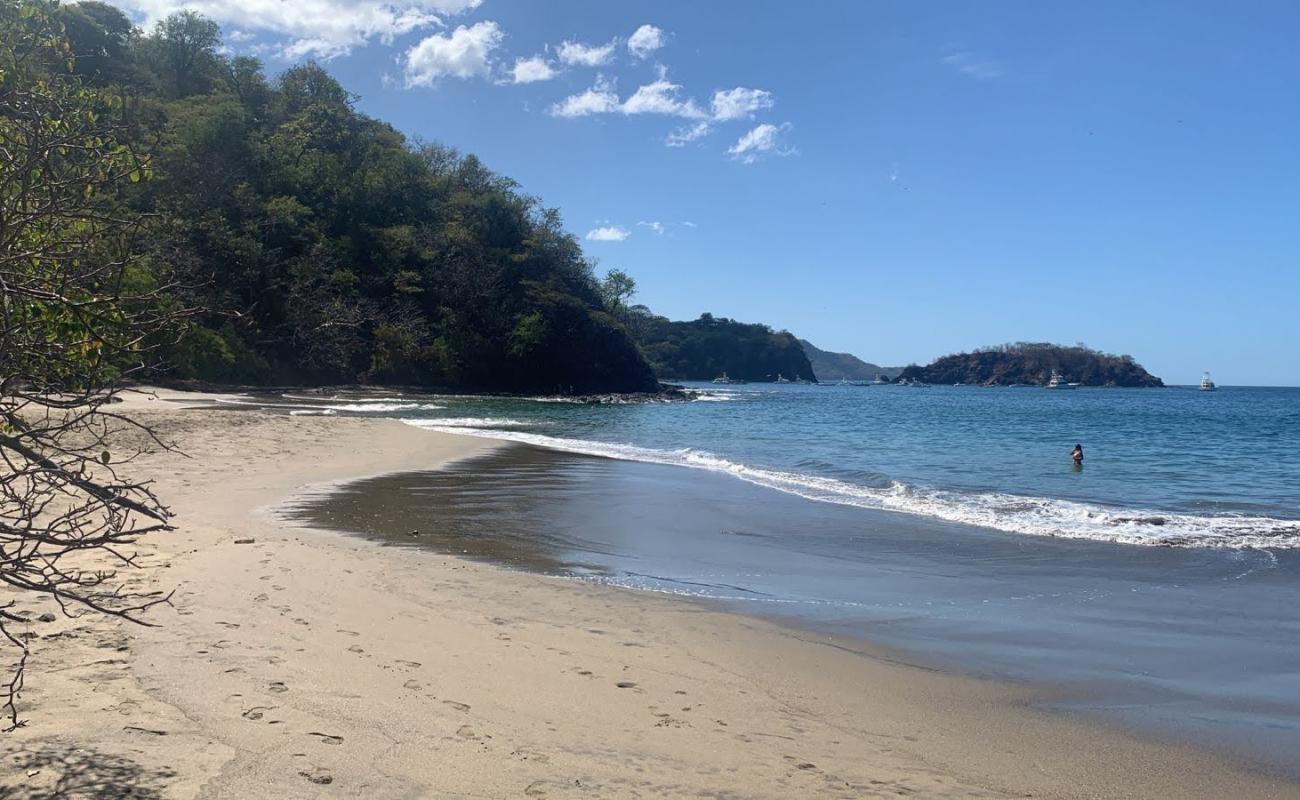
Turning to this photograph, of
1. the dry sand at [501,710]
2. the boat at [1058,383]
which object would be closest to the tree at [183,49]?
the dry sand at [501,710]

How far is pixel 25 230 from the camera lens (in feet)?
10.9

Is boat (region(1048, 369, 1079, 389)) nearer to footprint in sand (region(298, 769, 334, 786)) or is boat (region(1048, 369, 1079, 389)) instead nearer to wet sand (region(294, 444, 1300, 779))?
wet sand (region(294, 444, 1300, 779))

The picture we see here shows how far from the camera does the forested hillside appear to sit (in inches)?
1946

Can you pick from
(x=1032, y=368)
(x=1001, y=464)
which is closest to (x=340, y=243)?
(x=1001, y=464)

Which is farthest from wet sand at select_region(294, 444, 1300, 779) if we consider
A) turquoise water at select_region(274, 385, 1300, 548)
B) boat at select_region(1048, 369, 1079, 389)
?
boat at select_region(1048, 369, 1079, 389)

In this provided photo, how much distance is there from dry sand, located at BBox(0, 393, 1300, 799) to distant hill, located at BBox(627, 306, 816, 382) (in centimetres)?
16687

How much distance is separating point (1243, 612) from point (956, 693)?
4.24 meters

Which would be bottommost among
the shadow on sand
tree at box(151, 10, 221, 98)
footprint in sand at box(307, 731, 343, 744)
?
footprint in sand at box(307, 731, 343, 744)

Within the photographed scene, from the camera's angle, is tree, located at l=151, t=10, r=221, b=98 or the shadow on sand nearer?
the shadow on sand

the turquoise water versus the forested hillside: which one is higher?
the forested hillside

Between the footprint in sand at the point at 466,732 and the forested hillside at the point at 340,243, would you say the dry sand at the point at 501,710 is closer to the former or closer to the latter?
the footprint in sand at the point at 466,732

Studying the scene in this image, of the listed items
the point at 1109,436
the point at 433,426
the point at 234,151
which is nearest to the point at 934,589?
the point at 433,426

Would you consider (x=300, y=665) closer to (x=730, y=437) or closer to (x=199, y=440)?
(x=199, y=440)

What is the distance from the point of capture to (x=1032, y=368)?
164500 millimetres
